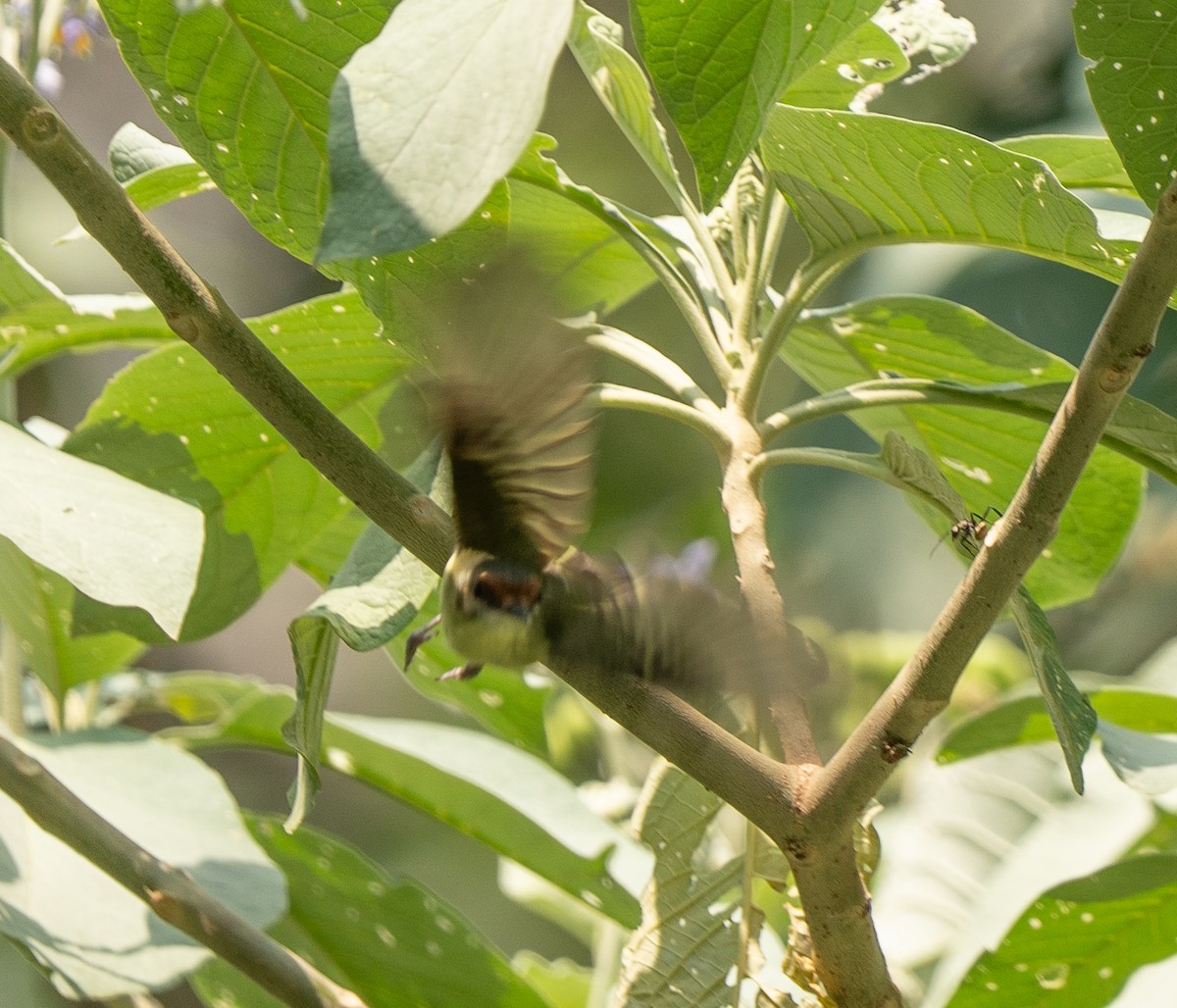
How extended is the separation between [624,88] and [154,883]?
1.74ft

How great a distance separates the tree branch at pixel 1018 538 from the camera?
499 millimetres

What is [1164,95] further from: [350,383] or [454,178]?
[350,383]

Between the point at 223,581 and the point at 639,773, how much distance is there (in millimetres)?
654

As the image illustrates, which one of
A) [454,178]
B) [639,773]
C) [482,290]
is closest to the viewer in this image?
[454,178]

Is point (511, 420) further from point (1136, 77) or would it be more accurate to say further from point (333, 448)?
point (1136, 77)

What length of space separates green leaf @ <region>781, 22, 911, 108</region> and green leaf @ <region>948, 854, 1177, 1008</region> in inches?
21.9

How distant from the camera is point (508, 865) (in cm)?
151

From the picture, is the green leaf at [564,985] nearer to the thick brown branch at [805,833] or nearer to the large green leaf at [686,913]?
the large green leaf at [686,913]

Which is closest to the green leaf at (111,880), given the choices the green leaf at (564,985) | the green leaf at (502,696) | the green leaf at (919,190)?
the green leaf at (502,696)

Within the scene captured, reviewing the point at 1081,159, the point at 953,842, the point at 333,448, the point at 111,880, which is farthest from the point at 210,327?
the point at 953,842

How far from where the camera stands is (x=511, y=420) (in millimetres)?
579

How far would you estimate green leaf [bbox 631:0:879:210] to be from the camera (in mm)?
579

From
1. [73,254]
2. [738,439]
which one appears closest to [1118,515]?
[738,439]

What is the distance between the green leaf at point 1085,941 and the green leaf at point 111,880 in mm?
502
